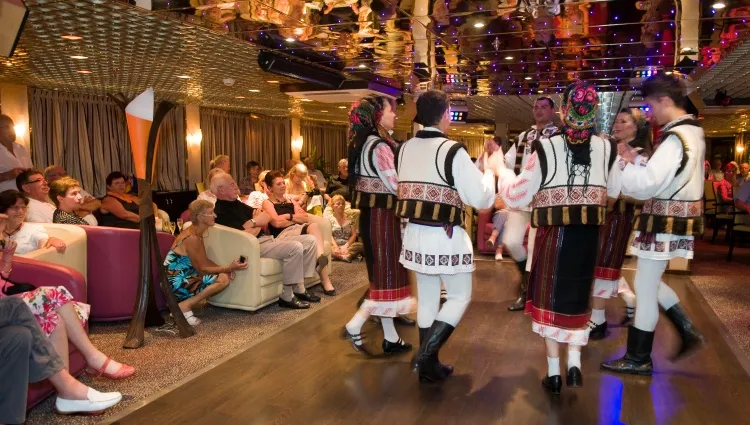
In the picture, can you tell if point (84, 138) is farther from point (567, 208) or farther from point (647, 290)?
point (647, 290)

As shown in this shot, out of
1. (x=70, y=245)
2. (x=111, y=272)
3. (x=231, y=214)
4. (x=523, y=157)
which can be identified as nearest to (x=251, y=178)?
(x=231, y=214)

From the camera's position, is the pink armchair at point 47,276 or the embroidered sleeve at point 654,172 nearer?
the embroidered sleeve at point 654,172

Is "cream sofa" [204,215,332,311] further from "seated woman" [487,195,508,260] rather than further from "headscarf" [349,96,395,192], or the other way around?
"seated woman" [487,195,508,260]

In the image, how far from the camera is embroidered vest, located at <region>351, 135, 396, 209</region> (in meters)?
4.12

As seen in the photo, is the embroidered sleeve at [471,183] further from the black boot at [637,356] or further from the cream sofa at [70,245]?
the cream sofa at [70,245]

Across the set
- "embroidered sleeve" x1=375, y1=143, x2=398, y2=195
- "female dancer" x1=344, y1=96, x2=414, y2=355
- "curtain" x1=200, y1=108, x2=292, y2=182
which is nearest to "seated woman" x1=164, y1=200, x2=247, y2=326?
"female dancer" x1=344, y1=96, x2=414, y2=355

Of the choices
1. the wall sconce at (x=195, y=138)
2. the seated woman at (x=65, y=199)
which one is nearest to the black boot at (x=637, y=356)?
the seated woman at (x=65, y=199)

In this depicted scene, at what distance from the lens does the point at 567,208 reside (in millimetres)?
3363

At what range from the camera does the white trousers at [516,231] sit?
5.25 meters

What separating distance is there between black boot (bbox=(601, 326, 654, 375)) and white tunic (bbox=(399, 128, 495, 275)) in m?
1.18

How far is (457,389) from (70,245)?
2821 millimetres

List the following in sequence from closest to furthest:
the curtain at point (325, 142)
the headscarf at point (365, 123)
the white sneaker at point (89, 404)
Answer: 1. the white sneaker at point (89, 404)
2. the headscarf at point (365, 123)
3. the curtain at point (325, 142)

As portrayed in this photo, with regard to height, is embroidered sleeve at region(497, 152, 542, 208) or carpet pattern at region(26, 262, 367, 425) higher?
embroidered sleeve at region(497, 152, 542, 208)

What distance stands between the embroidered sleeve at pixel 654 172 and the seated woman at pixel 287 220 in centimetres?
333
